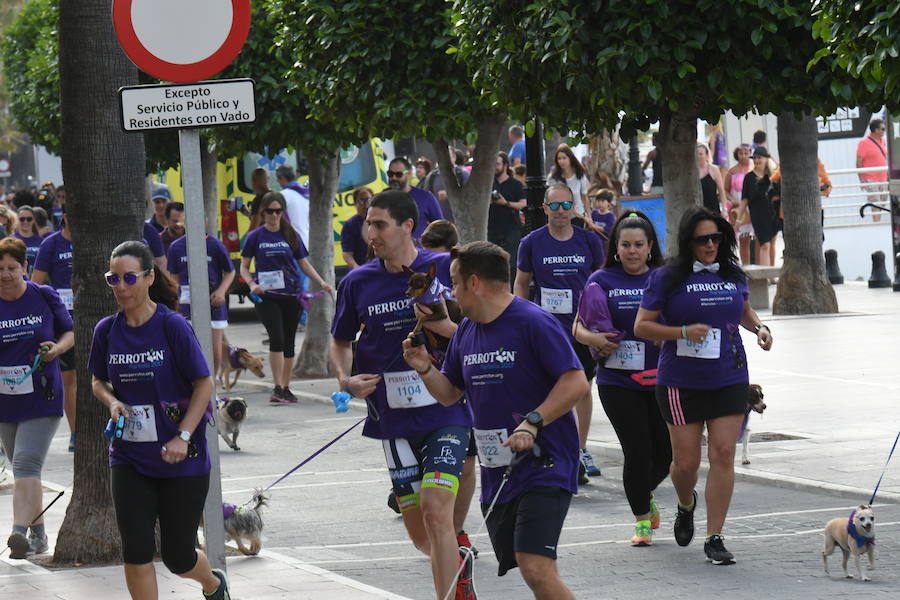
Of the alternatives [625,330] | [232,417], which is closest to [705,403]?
[625,330]

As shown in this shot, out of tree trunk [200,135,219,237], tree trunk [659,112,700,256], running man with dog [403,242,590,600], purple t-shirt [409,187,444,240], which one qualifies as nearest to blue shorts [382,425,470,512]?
running man with dog [403,242,590,600]

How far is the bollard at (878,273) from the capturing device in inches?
971

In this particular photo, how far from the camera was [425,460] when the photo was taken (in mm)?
7348

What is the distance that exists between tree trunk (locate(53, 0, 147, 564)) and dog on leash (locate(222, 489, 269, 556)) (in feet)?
2.04

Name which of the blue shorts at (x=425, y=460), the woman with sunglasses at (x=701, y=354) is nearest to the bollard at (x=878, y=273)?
the woman with sunglasses at (x=701, y=354)

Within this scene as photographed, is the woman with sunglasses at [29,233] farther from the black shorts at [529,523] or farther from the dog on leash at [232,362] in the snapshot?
the black shorts at [529,523]

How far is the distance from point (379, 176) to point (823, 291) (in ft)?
30.1

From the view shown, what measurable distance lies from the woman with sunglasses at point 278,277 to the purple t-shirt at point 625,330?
701 cm

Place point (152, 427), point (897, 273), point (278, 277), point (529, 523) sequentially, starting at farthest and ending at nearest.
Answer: point (897, 273)
point (278, 277)
point (152, 427)
point (529, 523)

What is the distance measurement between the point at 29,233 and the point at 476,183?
19.0 feet

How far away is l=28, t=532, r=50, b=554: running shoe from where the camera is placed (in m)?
9.35

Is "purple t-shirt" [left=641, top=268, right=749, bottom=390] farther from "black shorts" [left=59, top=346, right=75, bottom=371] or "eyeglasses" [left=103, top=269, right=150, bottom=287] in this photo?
"black shorts" [left=59, top=346, right=75, bottom=371]

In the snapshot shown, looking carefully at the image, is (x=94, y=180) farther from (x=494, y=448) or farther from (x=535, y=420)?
(x=535, y=420)

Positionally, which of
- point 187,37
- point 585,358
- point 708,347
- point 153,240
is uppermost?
point 187,37
